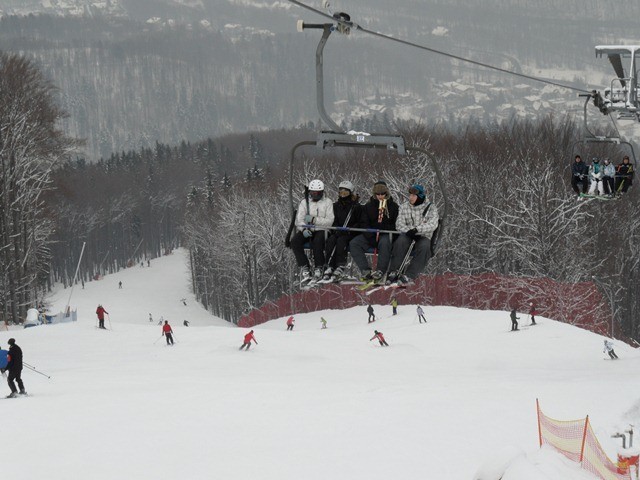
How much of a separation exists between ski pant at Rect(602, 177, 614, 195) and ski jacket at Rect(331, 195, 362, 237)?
14.7 metres

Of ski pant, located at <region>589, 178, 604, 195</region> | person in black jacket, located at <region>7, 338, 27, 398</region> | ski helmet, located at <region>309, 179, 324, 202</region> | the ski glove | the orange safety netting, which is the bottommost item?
the orange safety netting

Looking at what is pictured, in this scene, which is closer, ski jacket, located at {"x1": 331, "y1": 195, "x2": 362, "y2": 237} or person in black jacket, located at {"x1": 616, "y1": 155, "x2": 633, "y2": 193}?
ski jacket, located at {"x1": 331, "y1": 195, "x2": 362, "y2": 237}

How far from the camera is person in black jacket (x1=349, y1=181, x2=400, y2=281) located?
55.2ft

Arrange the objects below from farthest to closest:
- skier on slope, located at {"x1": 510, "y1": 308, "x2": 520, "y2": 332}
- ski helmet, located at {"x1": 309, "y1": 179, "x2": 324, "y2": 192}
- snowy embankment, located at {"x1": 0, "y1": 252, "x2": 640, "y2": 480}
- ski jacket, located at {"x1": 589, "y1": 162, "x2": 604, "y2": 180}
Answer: skier on slope, located at {"x1": 510, "y1": 308, "x2": 520, "y2": 332} → ski jacket, located at {"x1": 589, "y1": 162, "x2": 604, "y2": 180} → snowy embankment, located at {"x1": 0, "y1": 252, "x2": 640, "y2": 480} → ski helmet, located at {"x1": 309, "y1": 179, "x2": 324, "y2": 192}

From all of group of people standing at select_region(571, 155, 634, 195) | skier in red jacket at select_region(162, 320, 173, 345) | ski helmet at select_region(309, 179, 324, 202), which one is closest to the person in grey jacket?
ski helmet at select_region(309, 179, 324, 202)

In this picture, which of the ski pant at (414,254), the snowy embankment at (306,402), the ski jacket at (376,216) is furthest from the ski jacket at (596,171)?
the ski jacket at (376,216)

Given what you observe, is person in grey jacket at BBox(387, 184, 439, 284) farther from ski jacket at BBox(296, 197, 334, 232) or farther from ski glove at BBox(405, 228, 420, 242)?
ski jacket at BBox(296, 197, 334, 232)

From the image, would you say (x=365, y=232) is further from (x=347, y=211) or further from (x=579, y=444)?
(x=579, y=444)

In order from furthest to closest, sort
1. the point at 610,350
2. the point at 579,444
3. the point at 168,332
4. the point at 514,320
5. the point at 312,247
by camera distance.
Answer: the point at 514,320, the point at 168,332, the point at 610,350, the point at 579,444, the point at 312,247

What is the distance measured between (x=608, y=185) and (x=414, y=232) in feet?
47.3

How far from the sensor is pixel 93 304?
81.7 metres

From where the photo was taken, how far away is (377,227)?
55.9 feet

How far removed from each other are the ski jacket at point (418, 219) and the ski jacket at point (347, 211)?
815 mm

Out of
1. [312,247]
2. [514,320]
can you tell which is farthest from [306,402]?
[514,320]
